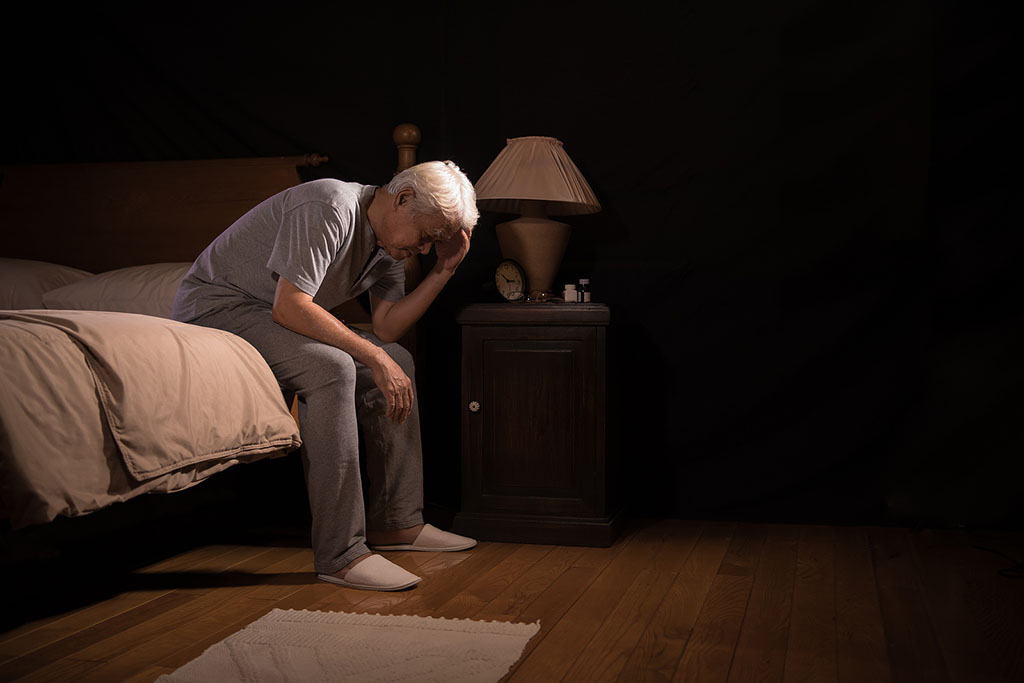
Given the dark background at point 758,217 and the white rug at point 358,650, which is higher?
the dark background at point 758,217

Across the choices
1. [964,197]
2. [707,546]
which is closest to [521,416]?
[707,546]

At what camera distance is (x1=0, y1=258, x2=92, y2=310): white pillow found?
2912 millimetres

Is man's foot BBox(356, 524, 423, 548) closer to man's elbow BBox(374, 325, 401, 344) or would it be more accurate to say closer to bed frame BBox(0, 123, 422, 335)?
man's elbow BBox(374, 325, 401, 344)

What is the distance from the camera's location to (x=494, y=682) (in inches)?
56.9

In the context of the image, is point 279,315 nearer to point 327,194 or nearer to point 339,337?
point 339,337

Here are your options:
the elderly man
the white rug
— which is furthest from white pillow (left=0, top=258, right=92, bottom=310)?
the white rug

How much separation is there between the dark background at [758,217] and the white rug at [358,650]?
41.4 inches

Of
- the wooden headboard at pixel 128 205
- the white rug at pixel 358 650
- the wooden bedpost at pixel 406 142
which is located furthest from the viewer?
the wooden headboard at pixel 128 205

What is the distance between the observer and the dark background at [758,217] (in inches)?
104

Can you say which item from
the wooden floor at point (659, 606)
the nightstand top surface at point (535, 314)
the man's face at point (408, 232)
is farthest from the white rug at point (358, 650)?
the nightstand top surface at point (535, 314)

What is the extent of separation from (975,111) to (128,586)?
2613 mm

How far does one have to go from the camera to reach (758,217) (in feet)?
9.25

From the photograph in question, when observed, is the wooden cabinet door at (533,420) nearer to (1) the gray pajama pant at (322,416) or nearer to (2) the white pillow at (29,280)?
(1) the gray pajama pant at (322,416)

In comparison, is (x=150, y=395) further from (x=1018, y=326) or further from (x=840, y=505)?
(x=1018, y=326)
